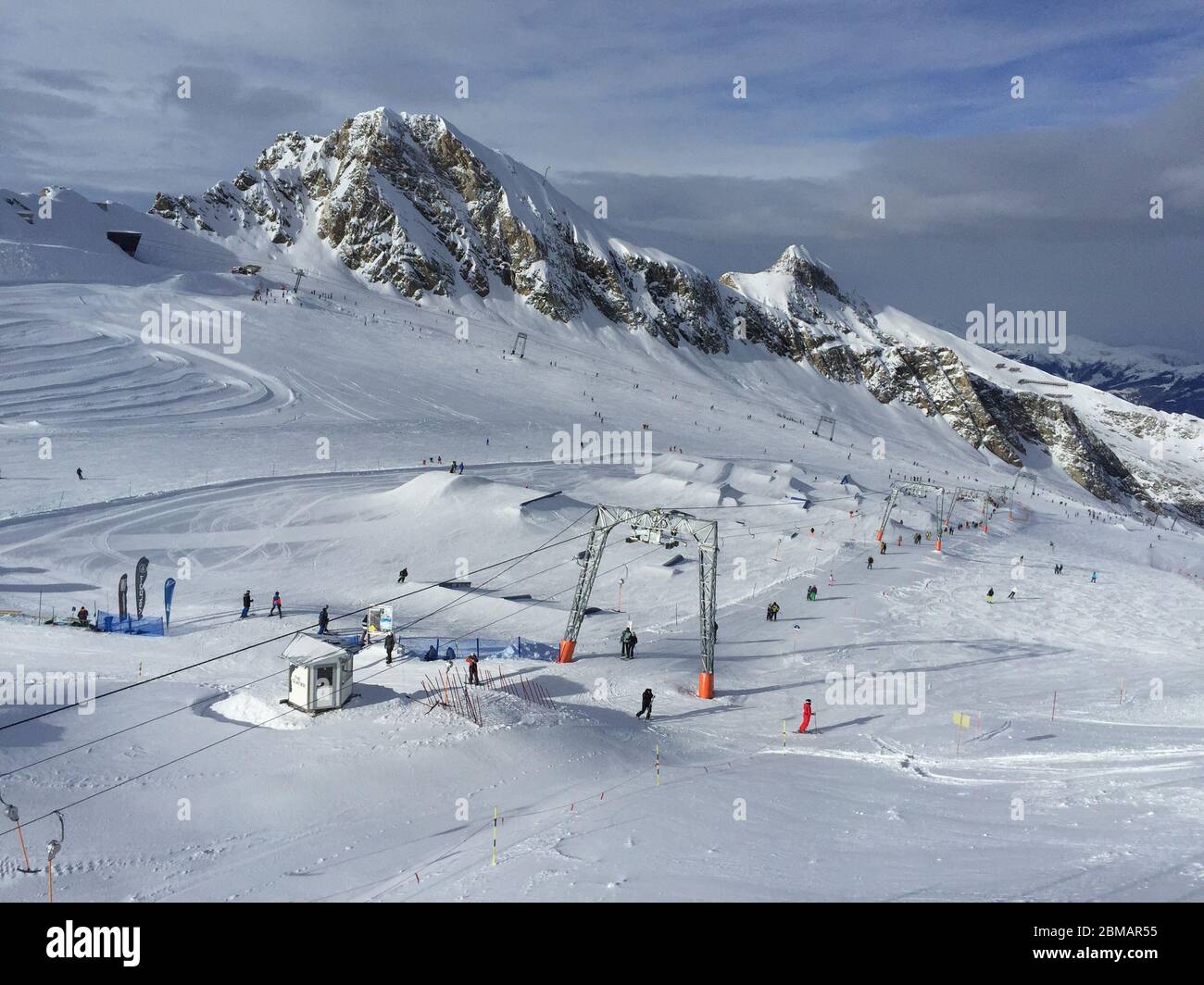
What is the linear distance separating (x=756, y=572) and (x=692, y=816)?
954 inches

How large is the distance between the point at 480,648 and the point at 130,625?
34.0 ft

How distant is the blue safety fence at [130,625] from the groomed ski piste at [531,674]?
890mm

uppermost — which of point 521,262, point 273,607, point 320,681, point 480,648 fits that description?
point 521,262

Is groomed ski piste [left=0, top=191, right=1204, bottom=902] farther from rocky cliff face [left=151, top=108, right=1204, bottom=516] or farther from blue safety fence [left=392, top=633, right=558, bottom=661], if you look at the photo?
rocky cliff face [left=151, top=108, right=1204, bottom=516]

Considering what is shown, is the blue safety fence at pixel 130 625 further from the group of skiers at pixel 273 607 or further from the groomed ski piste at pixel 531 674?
the group of skiers at pixel 273 607

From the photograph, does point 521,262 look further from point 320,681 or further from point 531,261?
point 320,681

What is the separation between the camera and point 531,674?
2208 centimetres

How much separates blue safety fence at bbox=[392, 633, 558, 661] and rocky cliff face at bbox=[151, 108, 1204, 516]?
98.4m

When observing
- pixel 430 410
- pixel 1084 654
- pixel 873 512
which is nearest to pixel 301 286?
pixel 430 410

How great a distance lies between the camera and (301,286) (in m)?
101

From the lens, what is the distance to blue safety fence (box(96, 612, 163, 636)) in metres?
24.1

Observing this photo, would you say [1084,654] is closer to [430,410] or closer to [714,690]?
[714,690]

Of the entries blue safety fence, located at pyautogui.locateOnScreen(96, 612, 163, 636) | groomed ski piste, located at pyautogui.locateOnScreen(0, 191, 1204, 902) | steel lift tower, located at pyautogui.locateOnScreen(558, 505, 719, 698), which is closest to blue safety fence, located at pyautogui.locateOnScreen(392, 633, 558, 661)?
steel lift tower, located at pyautogui.locateOnScreen(558, 505, 719, 698)

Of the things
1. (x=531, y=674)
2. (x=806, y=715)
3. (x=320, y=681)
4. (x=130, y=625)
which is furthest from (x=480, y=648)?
(x=130, y=625)
